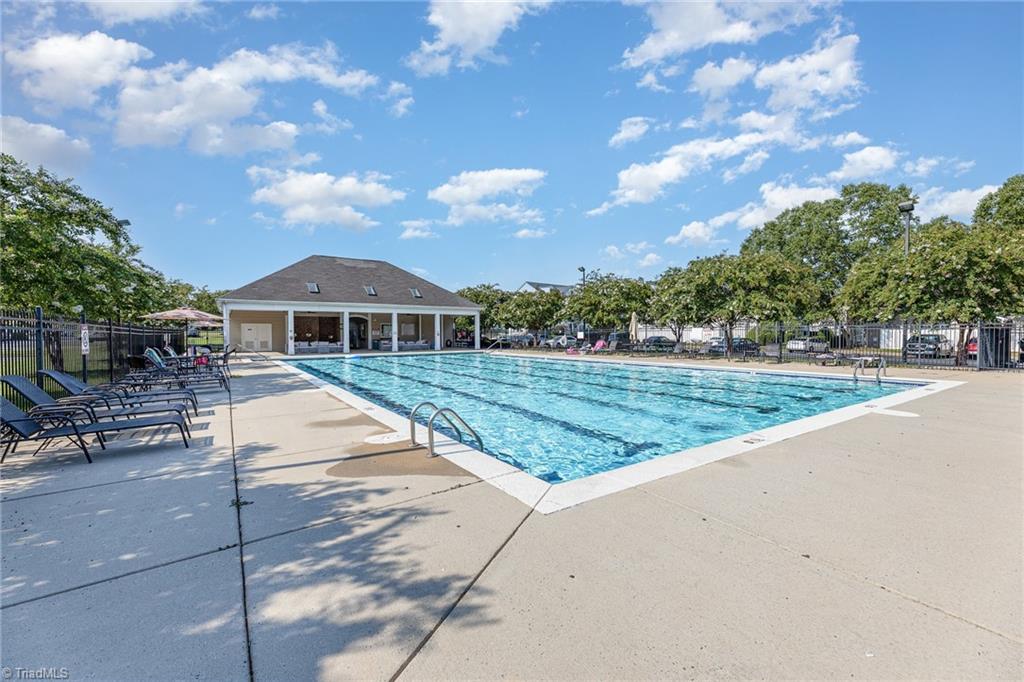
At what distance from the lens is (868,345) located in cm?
2611

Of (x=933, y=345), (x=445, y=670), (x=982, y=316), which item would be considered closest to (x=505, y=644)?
(x=445, y=670)

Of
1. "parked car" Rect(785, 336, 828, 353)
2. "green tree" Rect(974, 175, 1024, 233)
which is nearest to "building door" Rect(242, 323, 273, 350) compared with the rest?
"parked car" Rect(785, 336, 828, 353)

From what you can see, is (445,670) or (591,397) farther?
(591,397)

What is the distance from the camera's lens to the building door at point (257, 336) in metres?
32.2

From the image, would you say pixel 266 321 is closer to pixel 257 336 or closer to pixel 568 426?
pixel 257 336

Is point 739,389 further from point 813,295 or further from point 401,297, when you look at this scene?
point 401,297

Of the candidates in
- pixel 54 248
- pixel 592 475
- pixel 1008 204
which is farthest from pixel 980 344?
pixel 54 248

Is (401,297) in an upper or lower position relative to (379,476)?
upper

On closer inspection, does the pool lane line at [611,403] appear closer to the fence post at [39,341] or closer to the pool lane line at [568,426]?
the pool lane line at [568,426]

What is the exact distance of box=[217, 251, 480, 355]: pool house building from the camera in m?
28.6

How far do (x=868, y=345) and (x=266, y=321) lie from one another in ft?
129

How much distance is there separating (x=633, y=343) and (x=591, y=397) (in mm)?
18864

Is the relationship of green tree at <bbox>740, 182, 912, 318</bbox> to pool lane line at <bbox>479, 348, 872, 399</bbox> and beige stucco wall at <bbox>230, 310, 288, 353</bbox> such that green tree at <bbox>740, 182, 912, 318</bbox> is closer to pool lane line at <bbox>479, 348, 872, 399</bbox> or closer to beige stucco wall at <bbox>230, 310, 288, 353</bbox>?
pool lane line at <bbox>479, 348, 872, 399</bbox>

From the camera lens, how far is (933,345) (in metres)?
21.9
